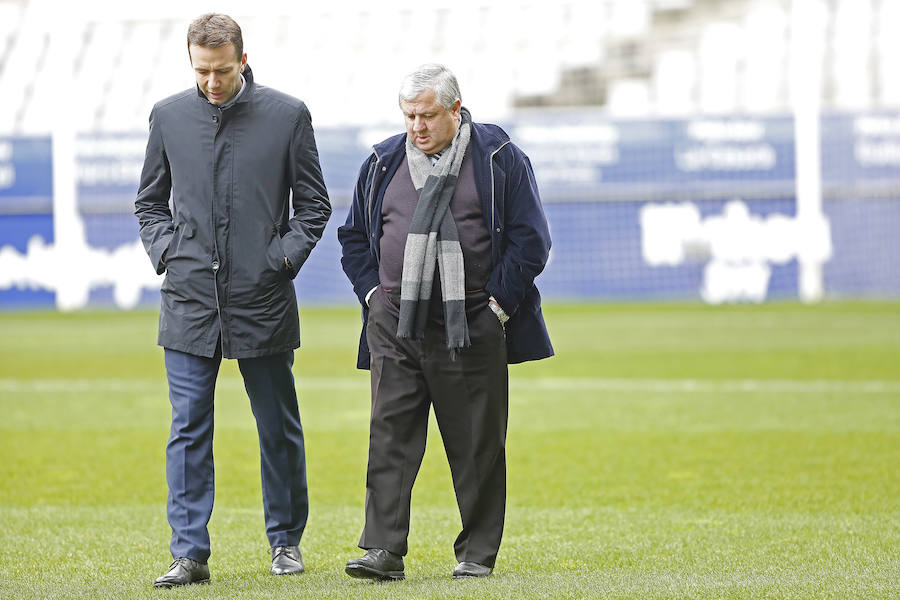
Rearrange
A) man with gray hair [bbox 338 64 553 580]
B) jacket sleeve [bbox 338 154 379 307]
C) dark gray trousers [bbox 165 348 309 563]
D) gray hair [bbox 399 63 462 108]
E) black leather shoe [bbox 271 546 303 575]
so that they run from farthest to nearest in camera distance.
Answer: black leather shoe [bbox 271 546 303 575] < jacket sleeve [bbox 338 154 379 307] < dark gray trousers [bbox 165 348 309 563] < man with gray hair [bbox 338 64 553 580] < gray hair [bbox 399 63 462 108]

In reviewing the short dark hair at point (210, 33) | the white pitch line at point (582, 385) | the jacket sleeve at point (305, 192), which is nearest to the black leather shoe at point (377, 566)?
the jacket sleeve at point (305, 192)

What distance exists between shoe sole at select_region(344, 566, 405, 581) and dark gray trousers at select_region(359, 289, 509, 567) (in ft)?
0.26

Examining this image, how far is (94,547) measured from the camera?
5.50m

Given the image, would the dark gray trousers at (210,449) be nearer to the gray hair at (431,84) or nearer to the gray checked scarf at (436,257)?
the gray checked scarf at (436,257)

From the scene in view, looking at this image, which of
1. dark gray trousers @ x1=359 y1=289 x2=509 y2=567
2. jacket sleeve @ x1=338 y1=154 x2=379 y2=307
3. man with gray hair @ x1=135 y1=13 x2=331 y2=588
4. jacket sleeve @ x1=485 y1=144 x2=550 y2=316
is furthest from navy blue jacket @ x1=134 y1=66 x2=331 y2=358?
jacket sleeve @ x1=485 y1=144 x2=550 y2=316

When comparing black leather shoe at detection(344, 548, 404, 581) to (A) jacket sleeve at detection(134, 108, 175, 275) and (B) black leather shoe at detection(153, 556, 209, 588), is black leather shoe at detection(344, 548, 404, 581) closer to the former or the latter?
(B) black leather shoe at detection(153, 556, 209, 588)

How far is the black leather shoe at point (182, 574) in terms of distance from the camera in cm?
452

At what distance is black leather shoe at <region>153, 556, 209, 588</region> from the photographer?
452 cm

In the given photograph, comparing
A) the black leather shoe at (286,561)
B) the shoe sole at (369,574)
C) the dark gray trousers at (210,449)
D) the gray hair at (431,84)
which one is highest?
the gray hair at (431,84)

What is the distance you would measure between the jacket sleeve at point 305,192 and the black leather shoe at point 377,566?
37.8 inches

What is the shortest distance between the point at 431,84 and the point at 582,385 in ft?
27.6

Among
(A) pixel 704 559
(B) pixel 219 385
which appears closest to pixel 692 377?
(B) pixel 219 385

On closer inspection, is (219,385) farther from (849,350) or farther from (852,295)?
(852,295)

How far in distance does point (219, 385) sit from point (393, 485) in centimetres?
841
